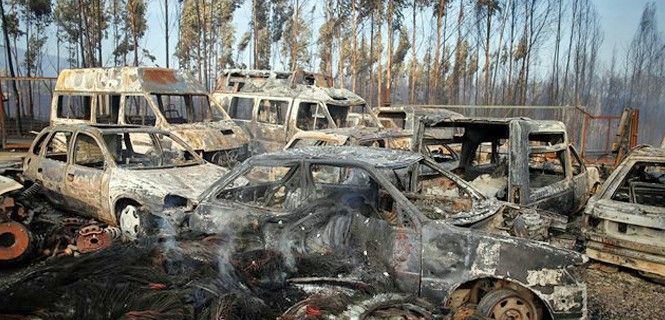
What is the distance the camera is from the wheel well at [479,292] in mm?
3434

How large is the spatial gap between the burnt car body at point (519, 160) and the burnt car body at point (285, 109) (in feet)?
10.5

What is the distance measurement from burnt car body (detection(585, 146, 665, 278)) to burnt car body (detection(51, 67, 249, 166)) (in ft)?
21.4

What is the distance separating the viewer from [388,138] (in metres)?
7.47

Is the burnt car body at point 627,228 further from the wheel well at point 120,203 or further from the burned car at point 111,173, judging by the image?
the wheel well at point 120,203

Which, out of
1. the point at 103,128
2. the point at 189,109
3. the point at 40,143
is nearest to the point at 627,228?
the point at 103,128

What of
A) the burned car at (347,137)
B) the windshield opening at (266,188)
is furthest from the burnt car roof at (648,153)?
the windshield opening at (266,188)

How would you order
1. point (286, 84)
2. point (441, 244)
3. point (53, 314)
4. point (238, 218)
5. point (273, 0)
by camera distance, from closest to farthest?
point (53, 314), point (441, 244), point (238, 218), point (286, 84), point (273, 0)

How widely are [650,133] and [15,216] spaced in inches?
2200

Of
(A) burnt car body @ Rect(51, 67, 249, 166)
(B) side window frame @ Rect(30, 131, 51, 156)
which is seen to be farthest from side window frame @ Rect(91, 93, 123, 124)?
(B) side window frame @ Rect(30, 131, 51, 156)

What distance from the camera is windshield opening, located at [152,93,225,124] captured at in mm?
10168

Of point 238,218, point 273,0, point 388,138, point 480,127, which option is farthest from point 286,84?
point 273,0

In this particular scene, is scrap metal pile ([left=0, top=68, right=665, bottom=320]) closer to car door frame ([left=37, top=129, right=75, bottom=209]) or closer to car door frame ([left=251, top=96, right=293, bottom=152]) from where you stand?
car door frame ([left=37, top=129, right=75, bottom=209])

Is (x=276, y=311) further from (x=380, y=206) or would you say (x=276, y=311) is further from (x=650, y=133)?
(x=650, y=133)

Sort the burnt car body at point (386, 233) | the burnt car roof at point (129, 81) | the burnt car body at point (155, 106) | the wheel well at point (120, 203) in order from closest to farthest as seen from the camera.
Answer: the burnt car body at point (386, 233)
the wheel well at point (120, 203)
the burnt car body at point (155, 106)
the burnt car roof at point (129, 81)
